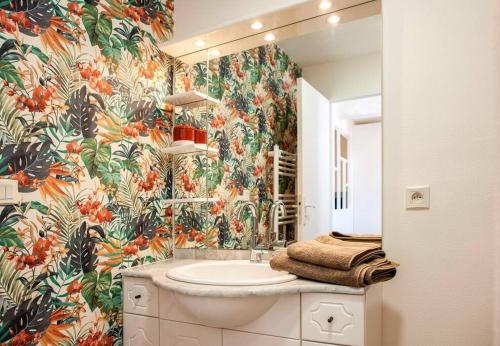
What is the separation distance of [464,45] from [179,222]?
162 cm

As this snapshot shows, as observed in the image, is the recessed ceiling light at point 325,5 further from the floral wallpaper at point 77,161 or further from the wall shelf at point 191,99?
the floral wallpaper at point 77,161

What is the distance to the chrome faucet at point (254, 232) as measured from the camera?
1686mm

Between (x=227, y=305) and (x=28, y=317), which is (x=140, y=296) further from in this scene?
(x=227, y=305)

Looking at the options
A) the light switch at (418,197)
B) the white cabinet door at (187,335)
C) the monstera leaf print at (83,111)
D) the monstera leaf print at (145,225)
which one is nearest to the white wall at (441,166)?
the light switch at (418,197)

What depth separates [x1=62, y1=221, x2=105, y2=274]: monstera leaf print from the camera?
1442mm

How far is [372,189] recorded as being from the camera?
1479 mm

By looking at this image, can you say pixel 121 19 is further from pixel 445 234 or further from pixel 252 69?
pixel 445 234

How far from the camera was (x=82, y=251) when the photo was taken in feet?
4.90

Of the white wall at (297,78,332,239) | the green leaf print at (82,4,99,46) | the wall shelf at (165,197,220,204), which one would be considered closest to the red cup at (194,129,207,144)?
the wall shelf at (165,197,220,204)

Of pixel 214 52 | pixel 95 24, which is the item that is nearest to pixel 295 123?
pixel 214 52

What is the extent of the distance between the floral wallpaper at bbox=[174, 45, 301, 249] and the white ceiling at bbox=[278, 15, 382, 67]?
65 millimetres

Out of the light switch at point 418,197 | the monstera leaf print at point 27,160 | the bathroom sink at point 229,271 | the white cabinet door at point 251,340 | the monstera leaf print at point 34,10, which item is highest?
the monstera leaf print at point 34,10

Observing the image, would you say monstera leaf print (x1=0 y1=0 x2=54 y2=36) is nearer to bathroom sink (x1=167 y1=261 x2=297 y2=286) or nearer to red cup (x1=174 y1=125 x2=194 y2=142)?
red cup (x1=174 y1=125 x2=194 y2=142)

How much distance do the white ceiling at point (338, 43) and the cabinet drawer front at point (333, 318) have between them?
1067 millimetres
